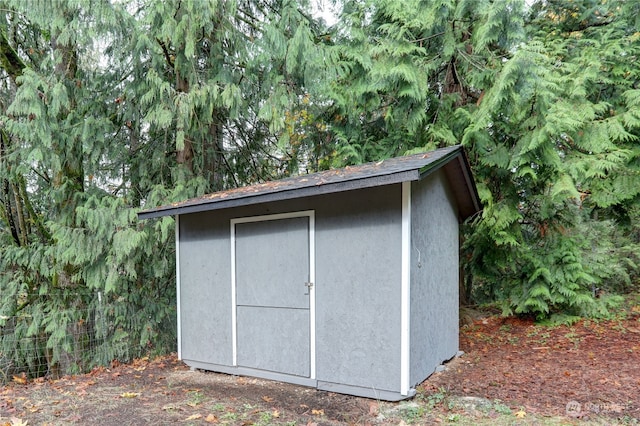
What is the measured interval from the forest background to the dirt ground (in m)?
1.34

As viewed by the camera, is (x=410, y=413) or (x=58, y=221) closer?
(x=410, y=413)

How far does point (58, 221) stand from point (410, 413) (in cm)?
561

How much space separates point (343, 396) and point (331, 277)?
1154mm

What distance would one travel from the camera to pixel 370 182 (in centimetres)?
360

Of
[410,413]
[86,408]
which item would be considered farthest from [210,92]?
[410,413]

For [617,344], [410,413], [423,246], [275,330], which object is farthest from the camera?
[617,344]

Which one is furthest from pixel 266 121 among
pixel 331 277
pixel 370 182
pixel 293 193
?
pixel 370 182

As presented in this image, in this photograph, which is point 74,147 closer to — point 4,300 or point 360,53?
point 4,300

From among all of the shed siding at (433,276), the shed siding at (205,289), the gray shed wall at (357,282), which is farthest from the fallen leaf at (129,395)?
the shed siding at (433,276)

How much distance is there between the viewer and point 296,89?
634 centimetres

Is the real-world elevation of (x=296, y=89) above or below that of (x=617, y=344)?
above

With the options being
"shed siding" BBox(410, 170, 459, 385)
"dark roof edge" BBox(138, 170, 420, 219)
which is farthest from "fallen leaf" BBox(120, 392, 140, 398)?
"shed siding" BBox(410, 170, 459, 385)

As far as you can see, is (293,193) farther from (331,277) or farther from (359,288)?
(359,288)

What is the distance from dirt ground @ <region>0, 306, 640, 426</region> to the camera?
3465 millimetres
